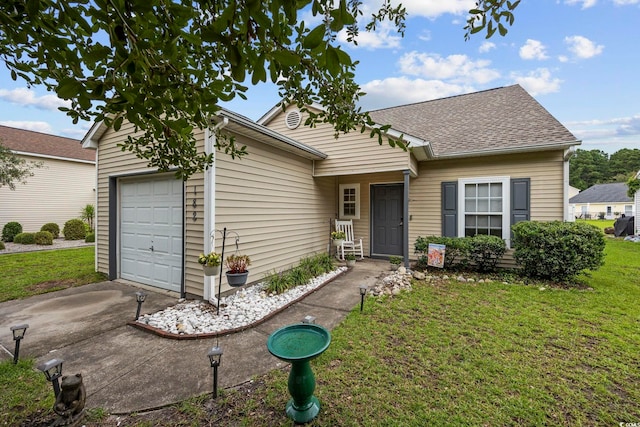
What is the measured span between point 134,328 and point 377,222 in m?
6.32

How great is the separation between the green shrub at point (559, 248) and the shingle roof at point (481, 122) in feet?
6.22

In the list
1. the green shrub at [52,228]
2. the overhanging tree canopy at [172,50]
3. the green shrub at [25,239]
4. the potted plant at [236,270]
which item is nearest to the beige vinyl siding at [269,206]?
the potted plant at [236,270]

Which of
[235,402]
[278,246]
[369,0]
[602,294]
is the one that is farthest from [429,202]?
[235,402]

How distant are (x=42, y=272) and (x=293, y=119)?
24.5ft

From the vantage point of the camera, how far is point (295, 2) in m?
0.80

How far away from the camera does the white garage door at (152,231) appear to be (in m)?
4.85

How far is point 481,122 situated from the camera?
765cm

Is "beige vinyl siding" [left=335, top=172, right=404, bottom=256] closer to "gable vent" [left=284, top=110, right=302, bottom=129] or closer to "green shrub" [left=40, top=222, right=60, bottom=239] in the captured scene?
"gable vent" [left=284, top=110, right=302, bottom=129]

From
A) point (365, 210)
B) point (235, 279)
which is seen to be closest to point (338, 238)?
point (365, 210)

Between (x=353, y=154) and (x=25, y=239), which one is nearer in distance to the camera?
(x=353, y=154)

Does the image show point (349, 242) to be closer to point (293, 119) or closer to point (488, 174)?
point (488, 174)

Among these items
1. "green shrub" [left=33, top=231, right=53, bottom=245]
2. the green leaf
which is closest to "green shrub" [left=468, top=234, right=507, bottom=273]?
the green leaf

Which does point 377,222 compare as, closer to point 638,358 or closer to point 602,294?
point 602,294

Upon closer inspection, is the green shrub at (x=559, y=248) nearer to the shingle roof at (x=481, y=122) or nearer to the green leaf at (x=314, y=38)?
the shingle roof at (x=481, y=122)
